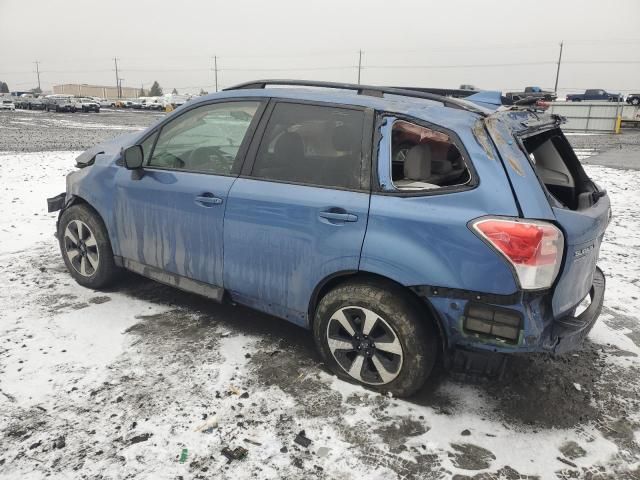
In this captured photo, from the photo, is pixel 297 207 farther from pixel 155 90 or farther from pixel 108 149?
pixel 155 90

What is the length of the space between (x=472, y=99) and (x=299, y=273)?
1796 mm

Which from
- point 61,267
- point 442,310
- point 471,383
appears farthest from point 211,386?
point 61,267

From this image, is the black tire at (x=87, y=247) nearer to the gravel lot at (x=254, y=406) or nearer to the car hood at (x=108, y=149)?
the gravel lot at (x=254, y=406)

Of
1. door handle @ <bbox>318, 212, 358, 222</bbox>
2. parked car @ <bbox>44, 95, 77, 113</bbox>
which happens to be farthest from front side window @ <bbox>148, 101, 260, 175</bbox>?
parked car @ <bbox>44, 95, 77, 113</bbox>

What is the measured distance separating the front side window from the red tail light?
184 centimetres

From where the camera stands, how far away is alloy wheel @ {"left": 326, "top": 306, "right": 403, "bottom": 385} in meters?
2.82

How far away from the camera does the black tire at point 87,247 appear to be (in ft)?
13.7

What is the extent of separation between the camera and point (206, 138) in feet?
12.2

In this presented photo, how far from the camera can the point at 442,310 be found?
2.61 metres

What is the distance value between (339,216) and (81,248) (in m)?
2.72

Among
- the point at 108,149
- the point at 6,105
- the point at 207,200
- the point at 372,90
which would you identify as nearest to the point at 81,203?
the point at 108,149

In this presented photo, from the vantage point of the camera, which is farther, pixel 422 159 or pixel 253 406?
pixel 422 159

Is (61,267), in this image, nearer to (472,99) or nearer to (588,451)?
(472,99)

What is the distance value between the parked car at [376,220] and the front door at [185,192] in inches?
0.5
